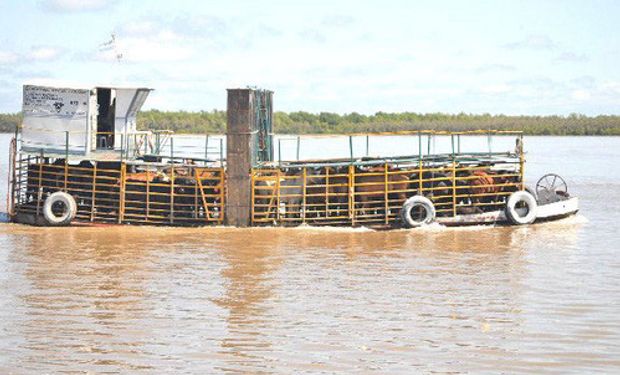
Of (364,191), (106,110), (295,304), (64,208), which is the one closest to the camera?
(295,304)

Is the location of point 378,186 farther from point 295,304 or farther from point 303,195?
point 295,304

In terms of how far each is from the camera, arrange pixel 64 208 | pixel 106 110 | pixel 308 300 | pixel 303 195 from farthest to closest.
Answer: pixel 106 110, pixel 64 208, pixel 303 195, pixel 308 300

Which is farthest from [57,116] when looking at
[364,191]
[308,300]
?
[308,300]

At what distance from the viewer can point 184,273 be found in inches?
822

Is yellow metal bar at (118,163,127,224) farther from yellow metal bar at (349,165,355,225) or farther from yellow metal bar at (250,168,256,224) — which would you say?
yellow metal bar at (349,165,355,225)

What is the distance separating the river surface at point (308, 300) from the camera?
1392 cm

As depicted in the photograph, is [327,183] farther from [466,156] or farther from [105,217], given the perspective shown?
[105,217]

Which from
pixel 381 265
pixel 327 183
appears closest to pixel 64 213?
pixel 327 183

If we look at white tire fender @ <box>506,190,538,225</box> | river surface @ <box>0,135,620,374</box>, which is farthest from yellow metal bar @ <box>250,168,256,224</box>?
white tire fender @ <box>506,190,538,225</box>

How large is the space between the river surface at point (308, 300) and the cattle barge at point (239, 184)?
26.0 inches

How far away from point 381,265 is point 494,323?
621 cm

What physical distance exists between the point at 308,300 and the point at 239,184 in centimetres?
1023

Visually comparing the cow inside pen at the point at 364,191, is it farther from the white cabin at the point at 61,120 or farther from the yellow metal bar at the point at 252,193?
the white cabin at the point at 61,120

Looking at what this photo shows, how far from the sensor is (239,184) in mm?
27875
